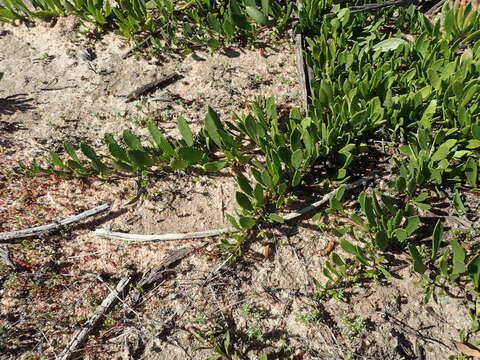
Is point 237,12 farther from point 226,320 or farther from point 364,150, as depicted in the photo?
point 226,320

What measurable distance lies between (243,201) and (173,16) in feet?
7.11

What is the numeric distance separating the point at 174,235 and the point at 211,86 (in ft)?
4.60

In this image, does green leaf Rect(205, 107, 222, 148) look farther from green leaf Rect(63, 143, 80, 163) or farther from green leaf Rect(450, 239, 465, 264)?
green leaf Rect(450, 239, 465, 264)

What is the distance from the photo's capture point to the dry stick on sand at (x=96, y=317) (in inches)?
80.6

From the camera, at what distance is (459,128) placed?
2562mm

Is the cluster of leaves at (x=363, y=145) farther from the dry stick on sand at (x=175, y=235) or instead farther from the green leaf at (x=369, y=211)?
the dry stick on sand at (x=175, y=235)

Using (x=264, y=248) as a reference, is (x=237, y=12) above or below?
above

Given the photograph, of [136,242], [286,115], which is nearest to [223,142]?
[286,115]

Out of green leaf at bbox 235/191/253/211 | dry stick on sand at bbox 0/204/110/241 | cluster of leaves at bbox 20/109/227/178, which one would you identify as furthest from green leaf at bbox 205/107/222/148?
dry stick on sand at bbox 0/204/110/241

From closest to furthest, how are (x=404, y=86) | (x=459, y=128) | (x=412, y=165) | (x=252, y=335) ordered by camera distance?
(x=252, y=335) → (x=412, y=165) → (x=459, y=128) → (x=404, y=86)

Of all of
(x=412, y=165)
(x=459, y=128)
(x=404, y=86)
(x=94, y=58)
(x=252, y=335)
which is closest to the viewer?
(x=252, y=335)

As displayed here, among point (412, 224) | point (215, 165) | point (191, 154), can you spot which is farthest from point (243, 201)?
point (412, 224)

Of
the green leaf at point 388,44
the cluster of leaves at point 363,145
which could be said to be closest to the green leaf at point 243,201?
the cluster of leaves at point 363,145

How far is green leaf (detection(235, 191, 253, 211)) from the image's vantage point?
225 cm
